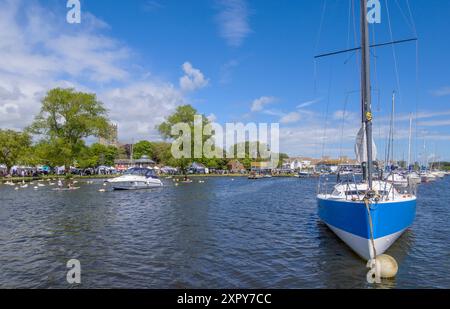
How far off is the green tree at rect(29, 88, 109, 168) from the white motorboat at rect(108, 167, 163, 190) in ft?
75.6

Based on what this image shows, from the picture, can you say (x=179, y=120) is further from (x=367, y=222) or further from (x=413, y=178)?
(x=367, y=222)

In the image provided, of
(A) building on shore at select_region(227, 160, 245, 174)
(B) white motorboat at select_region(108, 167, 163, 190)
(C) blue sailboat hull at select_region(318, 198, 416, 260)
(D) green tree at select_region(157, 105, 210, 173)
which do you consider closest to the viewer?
(C) blue sailboat hull at select_region(318, 198, 416, 260)

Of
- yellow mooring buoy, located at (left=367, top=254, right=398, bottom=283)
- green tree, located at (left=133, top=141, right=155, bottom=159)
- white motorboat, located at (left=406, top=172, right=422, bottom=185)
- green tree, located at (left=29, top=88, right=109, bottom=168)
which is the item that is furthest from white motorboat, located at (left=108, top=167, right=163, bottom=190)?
green tree, located at (left=133, top=141, right=155, bottom=159)

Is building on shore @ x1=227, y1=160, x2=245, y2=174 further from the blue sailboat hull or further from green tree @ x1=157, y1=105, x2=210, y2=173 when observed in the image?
the blue sailboat hull

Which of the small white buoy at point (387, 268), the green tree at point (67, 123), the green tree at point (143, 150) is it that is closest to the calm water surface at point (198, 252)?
the small white buoy at point (387, 268)

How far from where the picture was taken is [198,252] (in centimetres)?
1756

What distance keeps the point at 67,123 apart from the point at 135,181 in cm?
3164

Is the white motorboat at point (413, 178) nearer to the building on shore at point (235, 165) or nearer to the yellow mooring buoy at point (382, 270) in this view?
the yellow mooring buoy at point (382, 270)

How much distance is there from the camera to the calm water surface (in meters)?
13.5

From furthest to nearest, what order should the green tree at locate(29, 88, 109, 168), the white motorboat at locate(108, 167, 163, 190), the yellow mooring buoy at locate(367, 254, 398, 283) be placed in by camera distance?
the green tree at locate(29, 88, 109, 168), the white motorboat at locate(108, 167, 163, 190), the yellow mooring buoy at locate(367, 254, 398, 283)

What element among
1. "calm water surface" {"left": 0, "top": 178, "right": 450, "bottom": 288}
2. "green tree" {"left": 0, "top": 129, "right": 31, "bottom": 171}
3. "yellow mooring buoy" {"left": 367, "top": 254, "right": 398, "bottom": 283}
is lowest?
"calm water surface" {"left": 0, "top": 178, "right": 450, "bottom": 288}

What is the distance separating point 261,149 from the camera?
17700 centimetres
